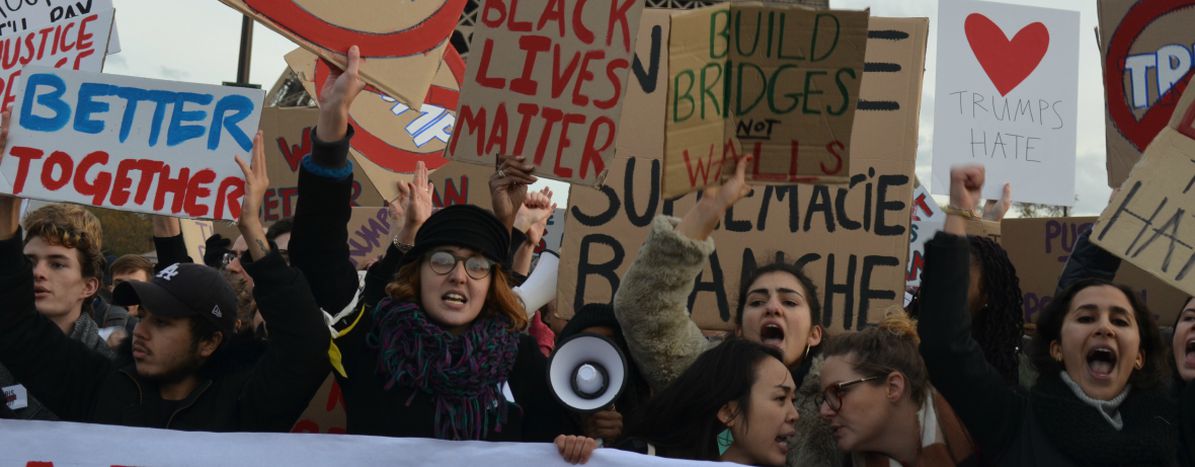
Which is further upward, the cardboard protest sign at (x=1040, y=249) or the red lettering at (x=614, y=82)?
the red lettering at (x=614, y=82)

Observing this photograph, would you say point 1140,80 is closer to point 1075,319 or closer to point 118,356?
point 1075,319

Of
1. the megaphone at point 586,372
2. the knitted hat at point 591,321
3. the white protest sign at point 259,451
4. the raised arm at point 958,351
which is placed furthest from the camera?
the knitted hat at point 591,321

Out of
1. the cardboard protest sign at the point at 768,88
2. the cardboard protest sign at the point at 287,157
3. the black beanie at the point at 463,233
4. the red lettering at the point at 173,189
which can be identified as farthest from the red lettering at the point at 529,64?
the cardboard protest sign at the point at 287,157

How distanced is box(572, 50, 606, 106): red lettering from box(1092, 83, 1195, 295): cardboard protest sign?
1.65 metres

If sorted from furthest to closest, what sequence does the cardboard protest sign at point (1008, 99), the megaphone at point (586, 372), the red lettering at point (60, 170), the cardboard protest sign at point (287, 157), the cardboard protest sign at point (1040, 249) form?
the cardboard protest sign at point (287, 157) < the cardboard protest sign at point (1008, 99) < the cardboard protest sign at point (1040, 249) < the red lettering at point (60, 170) < the megaphone at point (586, 372)

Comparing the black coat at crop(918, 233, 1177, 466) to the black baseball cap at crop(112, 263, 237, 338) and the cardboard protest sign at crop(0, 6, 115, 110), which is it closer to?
the black baseball cap at crop(112, 263, 237, 338)

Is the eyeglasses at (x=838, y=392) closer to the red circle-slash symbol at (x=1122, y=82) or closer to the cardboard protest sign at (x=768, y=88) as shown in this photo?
the cardboard protest sign at (x=768, y=88)

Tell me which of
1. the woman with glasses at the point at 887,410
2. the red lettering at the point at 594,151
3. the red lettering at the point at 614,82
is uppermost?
the red lettering at the point at 614,82

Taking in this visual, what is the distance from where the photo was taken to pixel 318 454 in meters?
A: 3.69

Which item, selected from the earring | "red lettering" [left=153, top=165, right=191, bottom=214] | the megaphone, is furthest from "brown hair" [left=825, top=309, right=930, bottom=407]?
"red lettering" [left=153, top=165, right=191, bottom=214]

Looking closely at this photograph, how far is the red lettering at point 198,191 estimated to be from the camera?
4.32 meters

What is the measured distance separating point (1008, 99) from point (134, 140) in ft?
14.9

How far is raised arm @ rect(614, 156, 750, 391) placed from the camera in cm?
392

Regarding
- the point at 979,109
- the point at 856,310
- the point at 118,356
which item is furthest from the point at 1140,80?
the point at 118,356
